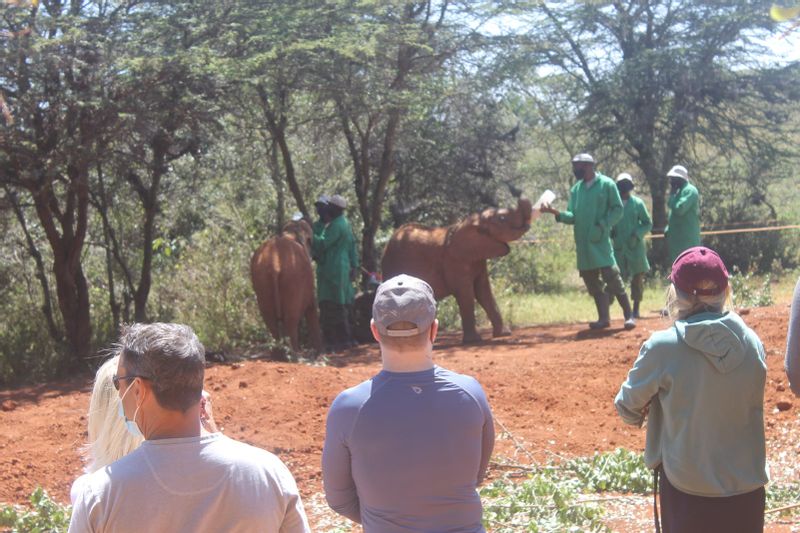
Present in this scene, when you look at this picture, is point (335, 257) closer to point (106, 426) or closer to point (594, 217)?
point (594, 217)

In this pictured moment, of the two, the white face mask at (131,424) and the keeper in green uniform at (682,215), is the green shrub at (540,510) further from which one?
the keeper in green uniform at (682,215)

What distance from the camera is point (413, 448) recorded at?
3.00 m

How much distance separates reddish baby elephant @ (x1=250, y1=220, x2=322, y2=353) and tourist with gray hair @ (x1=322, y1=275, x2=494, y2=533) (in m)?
8.46

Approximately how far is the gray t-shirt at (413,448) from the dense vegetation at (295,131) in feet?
15.7

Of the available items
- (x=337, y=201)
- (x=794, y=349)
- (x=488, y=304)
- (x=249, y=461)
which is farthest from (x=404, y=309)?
(x=488, y=304)

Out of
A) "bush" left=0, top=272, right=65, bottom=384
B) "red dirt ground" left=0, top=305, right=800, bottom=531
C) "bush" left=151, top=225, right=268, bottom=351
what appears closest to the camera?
"red dirt ground" left=0, top=305, right=800, bottom=531

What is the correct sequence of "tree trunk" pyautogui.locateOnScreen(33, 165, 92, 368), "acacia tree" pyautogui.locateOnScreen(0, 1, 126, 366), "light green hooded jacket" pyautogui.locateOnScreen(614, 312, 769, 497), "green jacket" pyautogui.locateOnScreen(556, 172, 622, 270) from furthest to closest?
1. "green jacket" pyautogui.locateOnScreen(556, 172, 622, 270)
2. "tree trunk" pyautogui.locateOnScreen(33, 165, 92, 368)
3. "acacia tree" pyautogui.locateOnScreen(0, 1, 126, 366)
4. "light green hooded jacket" pyautogui.locateOnScreen(614, 312, 769, 497)

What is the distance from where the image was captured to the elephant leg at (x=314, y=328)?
1218 cm

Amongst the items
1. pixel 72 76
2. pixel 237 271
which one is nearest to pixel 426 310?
pixel 72 76

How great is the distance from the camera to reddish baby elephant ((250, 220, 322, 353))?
11531mm

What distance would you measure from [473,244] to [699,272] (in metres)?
8.93

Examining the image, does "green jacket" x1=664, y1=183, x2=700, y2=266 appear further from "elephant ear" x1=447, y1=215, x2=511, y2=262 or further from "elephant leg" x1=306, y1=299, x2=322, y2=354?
"elephant leg" x1=306, y1=299, x2=322, y2=354

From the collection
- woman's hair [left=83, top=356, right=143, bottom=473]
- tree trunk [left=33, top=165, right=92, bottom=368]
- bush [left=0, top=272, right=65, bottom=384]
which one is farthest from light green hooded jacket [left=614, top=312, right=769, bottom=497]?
bush [left=0, top=272, right=65, bottom=384]

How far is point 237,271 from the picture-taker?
45.9 ft
